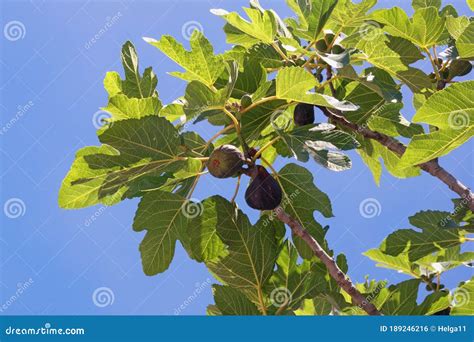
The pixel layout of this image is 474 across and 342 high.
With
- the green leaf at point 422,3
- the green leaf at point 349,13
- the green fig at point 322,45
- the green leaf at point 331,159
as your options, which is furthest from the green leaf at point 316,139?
the green leaf at point 422,3

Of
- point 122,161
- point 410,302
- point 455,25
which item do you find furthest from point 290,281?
point 455,25

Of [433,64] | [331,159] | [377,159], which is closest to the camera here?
[331,159]

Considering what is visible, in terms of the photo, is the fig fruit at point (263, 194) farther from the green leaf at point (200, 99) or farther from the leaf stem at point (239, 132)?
A: the green leaf at point (200, 99)

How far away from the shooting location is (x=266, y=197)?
2.55 meters

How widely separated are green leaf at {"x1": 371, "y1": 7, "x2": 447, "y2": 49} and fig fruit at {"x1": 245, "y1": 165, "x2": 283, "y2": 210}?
1001 millimetres

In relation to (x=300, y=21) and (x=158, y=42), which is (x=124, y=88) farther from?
(x=300, y=21)

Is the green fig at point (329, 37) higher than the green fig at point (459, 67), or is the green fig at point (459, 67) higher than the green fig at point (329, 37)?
the green fig at point (329, 37)

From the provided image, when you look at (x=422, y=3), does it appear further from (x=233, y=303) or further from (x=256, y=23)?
(x=233, y=303)

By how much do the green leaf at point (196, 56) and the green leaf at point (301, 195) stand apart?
562 mm

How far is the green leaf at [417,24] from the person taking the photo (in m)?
2.99

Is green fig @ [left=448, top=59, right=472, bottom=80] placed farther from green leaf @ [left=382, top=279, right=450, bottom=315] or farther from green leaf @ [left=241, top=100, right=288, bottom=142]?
green leaf @ [left=382, top=279, right=450, bottom=315]

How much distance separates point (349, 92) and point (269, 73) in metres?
0.41

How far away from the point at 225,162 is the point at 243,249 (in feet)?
1.87

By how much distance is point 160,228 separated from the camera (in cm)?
277
